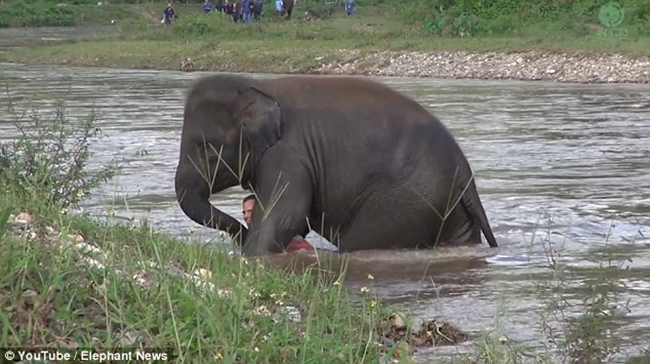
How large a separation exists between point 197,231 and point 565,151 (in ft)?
Answer: 22.3

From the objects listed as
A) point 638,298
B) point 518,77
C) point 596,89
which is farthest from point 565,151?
point 518,77

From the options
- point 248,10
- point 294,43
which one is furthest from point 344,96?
point 248,10

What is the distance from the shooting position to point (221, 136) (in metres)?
10.0

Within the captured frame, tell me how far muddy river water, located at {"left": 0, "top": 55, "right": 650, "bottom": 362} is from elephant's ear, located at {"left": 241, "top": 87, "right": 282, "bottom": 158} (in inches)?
38.6

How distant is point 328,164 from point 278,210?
603mm

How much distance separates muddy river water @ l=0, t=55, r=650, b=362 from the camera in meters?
8.61

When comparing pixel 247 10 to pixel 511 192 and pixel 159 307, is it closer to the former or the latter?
pixel 511 192

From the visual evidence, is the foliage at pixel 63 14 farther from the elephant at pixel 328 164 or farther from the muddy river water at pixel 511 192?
the elephant at pixel 328 164

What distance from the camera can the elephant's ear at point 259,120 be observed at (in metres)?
9.95

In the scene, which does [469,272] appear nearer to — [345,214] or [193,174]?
[345,214]

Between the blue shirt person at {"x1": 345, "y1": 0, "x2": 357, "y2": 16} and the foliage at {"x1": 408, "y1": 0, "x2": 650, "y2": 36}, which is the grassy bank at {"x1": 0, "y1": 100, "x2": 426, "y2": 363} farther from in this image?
the blue shirt person at {"x1": 345, "y1": 0, "x2": 357, "y2": 16}

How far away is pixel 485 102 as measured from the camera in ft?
80.7
